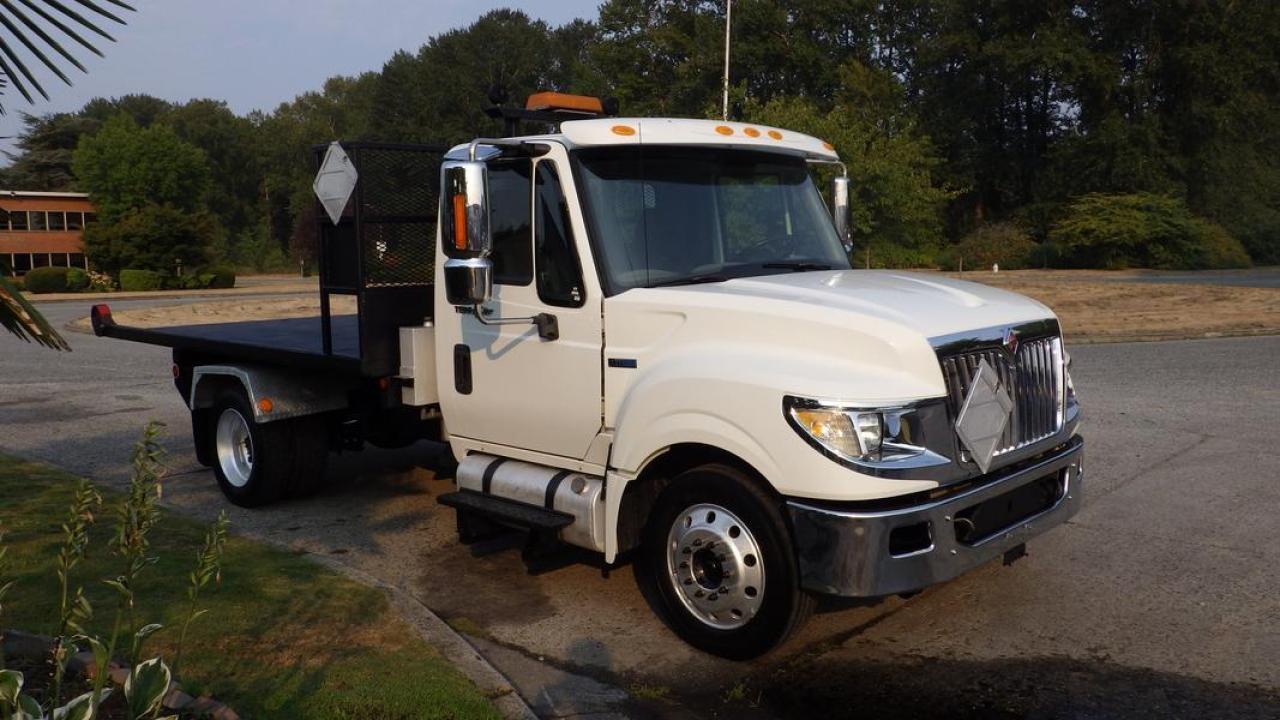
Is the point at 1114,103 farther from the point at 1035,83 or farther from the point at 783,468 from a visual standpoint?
the point at 783,468

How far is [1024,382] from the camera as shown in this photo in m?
5.10

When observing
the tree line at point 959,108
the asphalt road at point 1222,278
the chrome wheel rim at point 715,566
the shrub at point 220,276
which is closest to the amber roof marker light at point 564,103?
the chrome wheel rim at point 715,566

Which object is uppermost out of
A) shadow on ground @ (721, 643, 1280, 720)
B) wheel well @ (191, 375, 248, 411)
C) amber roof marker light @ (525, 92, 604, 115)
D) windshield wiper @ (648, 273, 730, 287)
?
amber roof marker light @ (525, 92, 604, 115)

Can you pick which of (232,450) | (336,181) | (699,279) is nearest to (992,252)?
(232,450)

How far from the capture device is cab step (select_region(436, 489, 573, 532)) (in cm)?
Result: 550

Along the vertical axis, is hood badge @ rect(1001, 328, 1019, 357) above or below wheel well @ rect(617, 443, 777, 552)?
above

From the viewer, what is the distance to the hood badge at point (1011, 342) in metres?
4.97

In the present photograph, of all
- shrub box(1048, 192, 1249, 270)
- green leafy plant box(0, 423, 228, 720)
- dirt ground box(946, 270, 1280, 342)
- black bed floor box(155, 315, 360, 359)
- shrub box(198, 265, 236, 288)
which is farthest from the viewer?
shrub box(198, 265, 236, 288)

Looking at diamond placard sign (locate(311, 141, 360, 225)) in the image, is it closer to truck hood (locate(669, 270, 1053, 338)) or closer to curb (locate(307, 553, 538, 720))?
curb (locate(307, 553, 538, 720))

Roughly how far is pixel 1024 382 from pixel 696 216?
184 cm

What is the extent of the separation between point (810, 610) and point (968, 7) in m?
61.7

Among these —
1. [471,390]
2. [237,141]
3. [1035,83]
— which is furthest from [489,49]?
[471,390]

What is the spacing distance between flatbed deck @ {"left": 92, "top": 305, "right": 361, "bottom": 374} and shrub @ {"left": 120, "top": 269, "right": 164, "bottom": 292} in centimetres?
4124

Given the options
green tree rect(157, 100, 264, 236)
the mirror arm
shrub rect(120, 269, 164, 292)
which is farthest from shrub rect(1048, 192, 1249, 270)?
green tree rect(157, 100, 264, 236)
